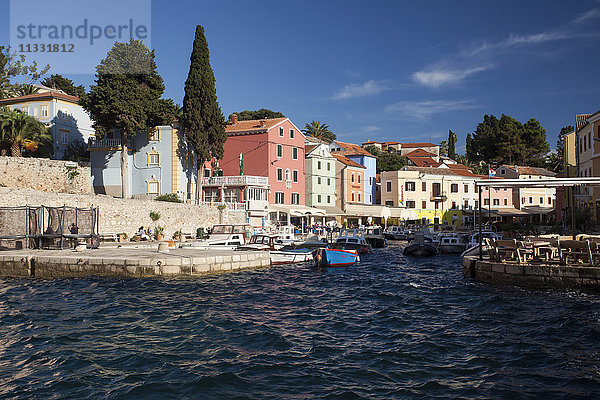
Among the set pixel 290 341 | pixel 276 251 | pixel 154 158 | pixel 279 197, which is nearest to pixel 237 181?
pixel 279 197

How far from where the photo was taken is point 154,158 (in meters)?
50.3

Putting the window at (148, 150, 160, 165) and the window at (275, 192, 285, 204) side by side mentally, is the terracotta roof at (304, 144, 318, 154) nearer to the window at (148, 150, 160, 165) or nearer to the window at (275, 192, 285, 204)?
the window at (275, 192, 285, 204)

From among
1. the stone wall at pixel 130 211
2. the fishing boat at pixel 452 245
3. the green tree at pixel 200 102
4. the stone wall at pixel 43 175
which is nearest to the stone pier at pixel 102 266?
the stone wall at pixel 130 211

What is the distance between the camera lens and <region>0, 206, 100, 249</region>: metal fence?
87.4 feet

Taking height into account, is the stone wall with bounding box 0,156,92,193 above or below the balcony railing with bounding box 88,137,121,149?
below

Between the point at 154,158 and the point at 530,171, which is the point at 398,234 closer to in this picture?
the point at 154,158

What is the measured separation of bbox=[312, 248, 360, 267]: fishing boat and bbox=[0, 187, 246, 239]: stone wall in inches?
664

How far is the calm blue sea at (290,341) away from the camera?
357 inches

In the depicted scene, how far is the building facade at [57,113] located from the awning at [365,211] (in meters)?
35.2

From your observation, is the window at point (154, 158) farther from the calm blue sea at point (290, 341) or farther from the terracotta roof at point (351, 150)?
the terracotta roof at point (351, 150)

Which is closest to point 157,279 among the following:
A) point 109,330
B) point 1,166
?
point 109,330

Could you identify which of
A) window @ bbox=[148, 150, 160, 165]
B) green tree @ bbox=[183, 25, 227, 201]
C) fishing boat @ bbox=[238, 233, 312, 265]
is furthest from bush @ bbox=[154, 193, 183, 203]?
fishing boat @ bbox=[238, 233, 312, 265]

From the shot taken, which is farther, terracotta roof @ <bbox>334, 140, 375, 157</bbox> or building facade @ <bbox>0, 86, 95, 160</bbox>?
terracotta roof @ <bbox>334, 140, 375, 157</bbox>

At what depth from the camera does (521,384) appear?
9164mm
